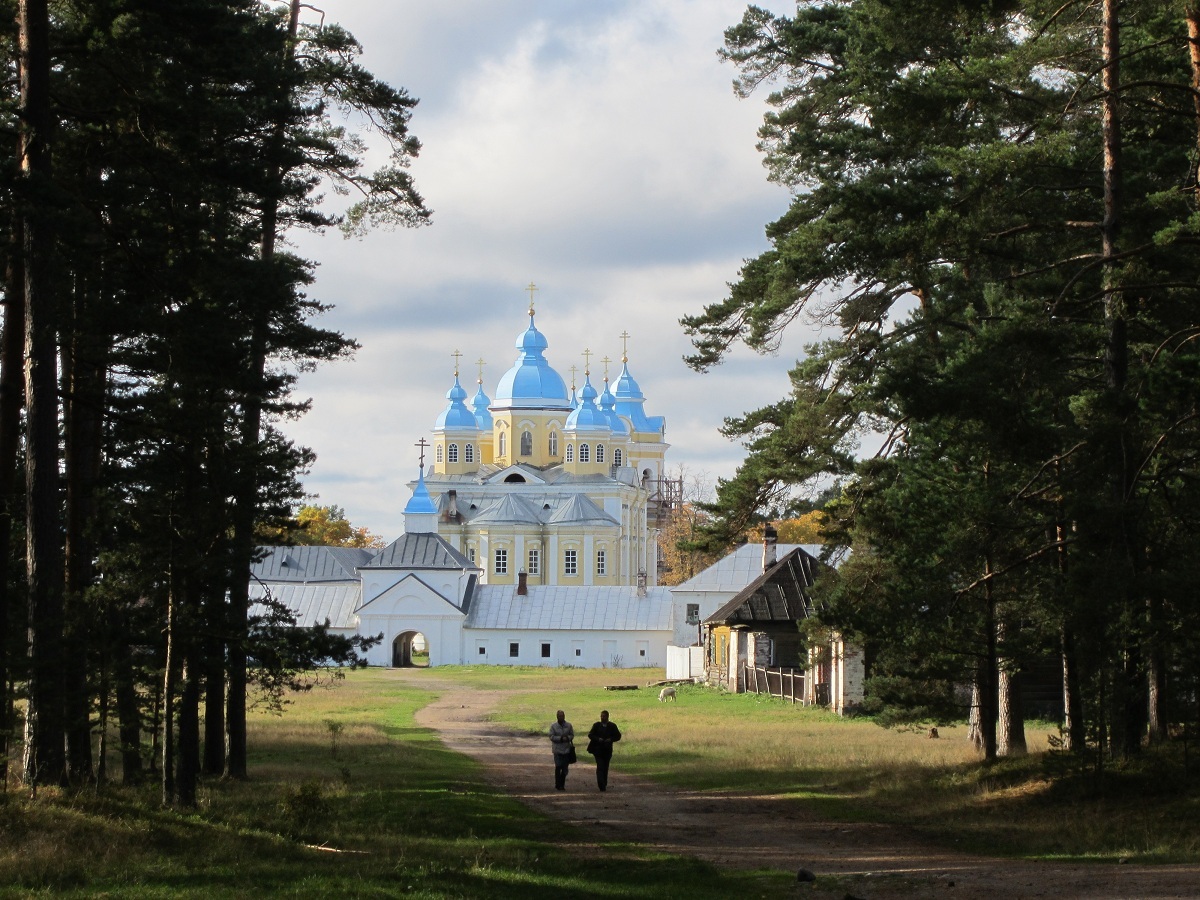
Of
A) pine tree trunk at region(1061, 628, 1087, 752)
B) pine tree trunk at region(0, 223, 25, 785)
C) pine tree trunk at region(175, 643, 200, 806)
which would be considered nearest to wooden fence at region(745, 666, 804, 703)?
pine tree trunk at region(1061, 628, 1087, 752)

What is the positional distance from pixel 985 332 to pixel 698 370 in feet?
25.6

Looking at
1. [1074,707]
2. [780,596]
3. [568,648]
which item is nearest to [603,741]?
[1074,707]

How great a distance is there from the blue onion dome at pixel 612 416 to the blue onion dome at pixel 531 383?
3147mm

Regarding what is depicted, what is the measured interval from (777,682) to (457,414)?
219 ft

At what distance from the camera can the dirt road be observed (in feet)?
37.0

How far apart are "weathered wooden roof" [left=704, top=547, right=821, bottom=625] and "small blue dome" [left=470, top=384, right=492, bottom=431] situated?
65532mm

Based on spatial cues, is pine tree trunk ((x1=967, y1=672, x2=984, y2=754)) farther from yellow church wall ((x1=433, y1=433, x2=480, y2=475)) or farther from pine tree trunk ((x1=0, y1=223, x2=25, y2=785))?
yellow church wall ((x1=433, y1=433, x2=480, y2=475))

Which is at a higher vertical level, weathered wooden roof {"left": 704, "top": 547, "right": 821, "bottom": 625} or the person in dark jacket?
weathered wooden roof {"left": 704, "top": 547, "right": 821, "bottom": 625}

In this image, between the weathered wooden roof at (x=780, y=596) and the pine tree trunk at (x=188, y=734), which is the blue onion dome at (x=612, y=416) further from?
the pine tree trunk at (x=188, y=734)

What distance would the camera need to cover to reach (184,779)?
16.1 metres

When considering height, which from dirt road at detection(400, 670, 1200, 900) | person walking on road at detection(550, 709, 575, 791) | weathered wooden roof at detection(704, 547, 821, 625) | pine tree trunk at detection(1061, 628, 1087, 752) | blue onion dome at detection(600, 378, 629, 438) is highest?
blue onion dome at detection(600, 378, 629, 438)

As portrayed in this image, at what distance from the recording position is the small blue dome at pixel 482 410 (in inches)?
4414

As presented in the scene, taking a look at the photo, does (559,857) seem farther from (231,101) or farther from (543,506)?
(543,506)

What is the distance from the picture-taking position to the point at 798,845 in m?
15.0
